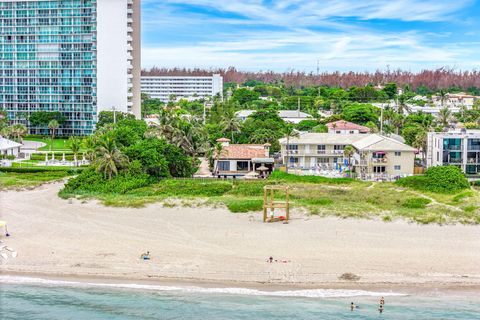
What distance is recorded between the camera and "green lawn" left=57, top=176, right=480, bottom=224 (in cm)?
4031

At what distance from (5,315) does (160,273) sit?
7.13 metres

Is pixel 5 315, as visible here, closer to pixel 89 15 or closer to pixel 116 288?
pixel 116 288

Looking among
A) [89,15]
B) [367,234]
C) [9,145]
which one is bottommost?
[367,234]

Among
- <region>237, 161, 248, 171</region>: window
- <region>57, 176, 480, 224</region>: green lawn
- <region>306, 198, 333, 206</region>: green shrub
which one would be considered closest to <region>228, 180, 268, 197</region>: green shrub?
<region>57, 176, 480, 224</region>: green lawn

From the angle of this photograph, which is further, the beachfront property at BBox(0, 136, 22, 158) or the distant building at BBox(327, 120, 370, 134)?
the distant building at BBox(327, 120, 370, 134)

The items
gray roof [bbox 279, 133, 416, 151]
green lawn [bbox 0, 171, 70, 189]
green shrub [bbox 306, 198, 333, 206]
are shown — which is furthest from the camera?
gray roof [bbox 279, 133, 416, 151]

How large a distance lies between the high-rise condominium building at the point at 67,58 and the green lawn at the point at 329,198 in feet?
147

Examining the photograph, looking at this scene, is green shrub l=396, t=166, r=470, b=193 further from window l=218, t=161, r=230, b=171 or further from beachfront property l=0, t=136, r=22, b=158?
beachfront property l=0, t=136, r=22, b=158

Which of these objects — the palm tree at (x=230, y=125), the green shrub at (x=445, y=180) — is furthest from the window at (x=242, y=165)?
the green shrub at (x=445, y=180)

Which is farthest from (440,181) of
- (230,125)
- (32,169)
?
(32,169)

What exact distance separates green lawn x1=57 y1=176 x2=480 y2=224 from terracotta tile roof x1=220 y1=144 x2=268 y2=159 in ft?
22.6

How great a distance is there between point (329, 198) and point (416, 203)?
5.95 meters

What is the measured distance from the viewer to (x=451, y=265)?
102 ft

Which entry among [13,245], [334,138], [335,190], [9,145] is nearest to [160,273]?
[13,245]
